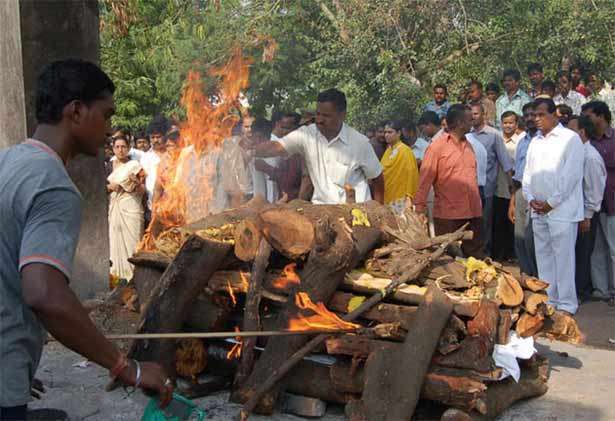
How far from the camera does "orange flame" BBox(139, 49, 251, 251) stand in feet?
26.5

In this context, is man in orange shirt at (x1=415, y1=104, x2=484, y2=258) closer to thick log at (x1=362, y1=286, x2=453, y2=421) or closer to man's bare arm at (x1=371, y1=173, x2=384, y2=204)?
man's bare arm at (x1=371, y1=173, x2=384, y2=204)

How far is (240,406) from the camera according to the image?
500 cm

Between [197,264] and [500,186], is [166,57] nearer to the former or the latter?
[500,186]

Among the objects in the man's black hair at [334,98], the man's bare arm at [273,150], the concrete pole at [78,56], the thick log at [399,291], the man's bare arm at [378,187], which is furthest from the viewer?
the man's bare arm at [378,187]

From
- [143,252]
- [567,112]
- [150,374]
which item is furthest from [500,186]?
[150,374]

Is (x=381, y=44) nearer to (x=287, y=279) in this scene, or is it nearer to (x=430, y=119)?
(x=430, y=119)

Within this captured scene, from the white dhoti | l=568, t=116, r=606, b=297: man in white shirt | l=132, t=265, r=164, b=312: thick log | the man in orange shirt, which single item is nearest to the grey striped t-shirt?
l=132, t=265, r=164, b=312: thick log

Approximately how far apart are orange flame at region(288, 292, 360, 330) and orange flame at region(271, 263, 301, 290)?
0.84 ft

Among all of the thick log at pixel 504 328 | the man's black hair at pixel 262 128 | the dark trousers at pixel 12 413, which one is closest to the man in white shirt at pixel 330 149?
the thick log at pixel 504 328

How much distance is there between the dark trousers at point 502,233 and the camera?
35.8 ft

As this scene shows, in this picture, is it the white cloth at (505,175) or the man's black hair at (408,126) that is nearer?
the white cloth at (505,175)

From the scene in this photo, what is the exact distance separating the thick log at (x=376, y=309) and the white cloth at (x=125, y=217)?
5247 mm

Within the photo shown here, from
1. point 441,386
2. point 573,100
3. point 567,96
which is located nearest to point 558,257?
point 441,386

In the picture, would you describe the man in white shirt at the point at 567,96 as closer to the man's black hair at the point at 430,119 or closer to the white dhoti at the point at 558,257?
the man's black hair at the point at 430,119
